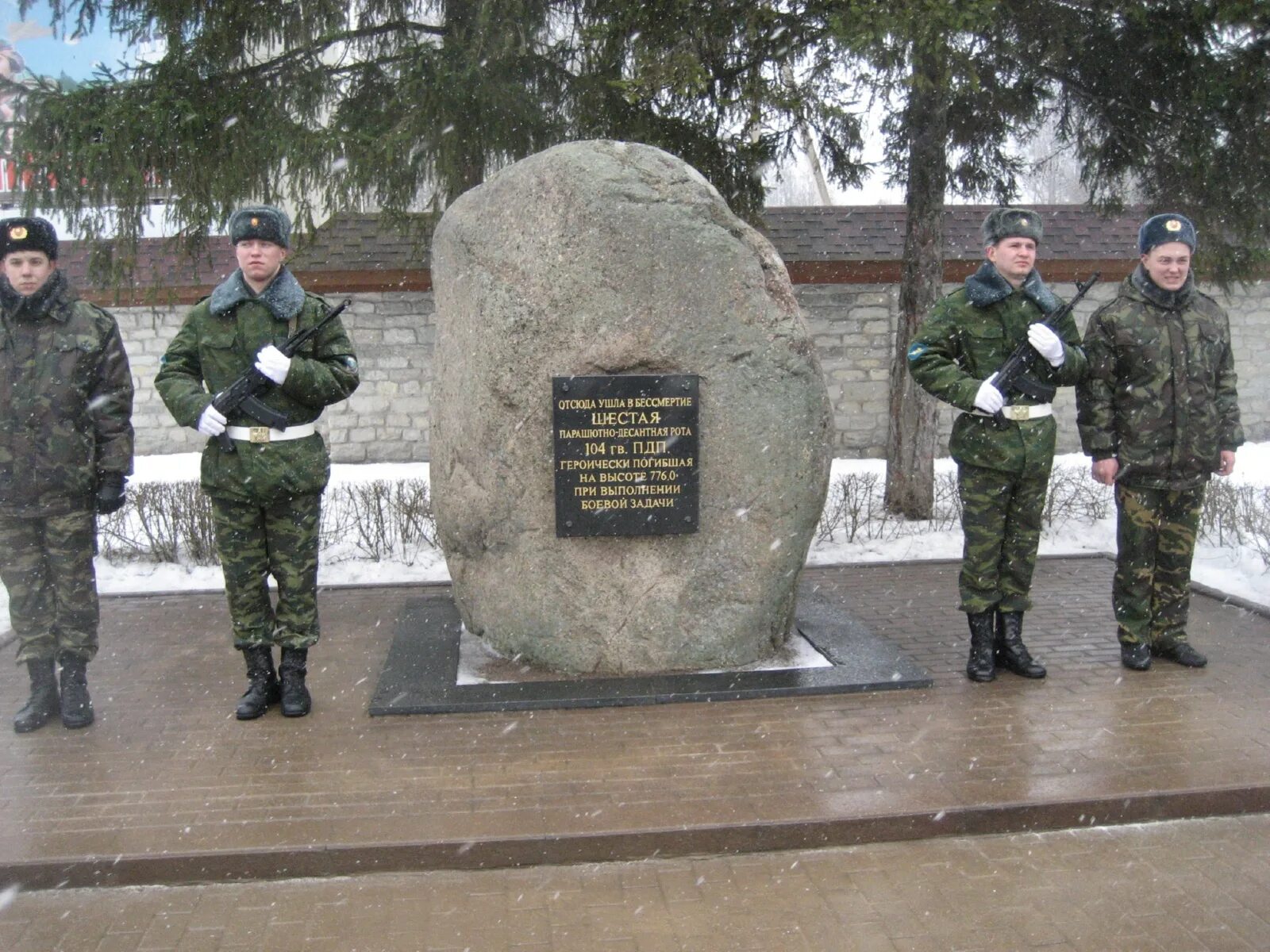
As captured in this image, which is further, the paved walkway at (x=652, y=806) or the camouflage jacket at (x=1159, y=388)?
the camouflage jacket at (x=1159, y=388)

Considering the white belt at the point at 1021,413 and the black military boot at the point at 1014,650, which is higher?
the white belt at the point at 1021,413

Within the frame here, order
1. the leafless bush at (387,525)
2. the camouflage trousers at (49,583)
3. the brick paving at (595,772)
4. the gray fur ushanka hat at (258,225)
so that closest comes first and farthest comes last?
the brick paving at (595,772)
the gray fur ushanka hat at (258,225)
the camouflage trousers at (49,583)
the leafless bush at (387,525)

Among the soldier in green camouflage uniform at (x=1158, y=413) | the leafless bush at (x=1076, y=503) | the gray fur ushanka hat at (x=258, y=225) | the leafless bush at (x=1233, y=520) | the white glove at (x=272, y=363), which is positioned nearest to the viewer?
the white glove at (x=272, y=363)

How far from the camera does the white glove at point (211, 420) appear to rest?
440 centimetres

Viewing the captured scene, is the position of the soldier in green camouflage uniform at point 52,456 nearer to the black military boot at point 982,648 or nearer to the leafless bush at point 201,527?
the leafless bush at point 201,527

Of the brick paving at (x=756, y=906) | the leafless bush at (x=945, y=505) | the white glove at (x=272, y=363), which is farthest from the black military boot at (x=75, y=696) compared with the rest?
the leafless bush at (x=945, y=505)

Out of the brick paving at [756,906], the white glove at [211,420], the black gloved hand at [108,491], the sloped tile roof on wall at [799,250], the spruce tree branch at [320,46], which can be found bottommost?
the brick paving at [756,906]

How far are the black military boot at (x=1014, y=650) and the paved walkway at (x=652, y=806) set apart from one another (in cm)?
10

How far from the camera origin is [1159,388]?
196 inches

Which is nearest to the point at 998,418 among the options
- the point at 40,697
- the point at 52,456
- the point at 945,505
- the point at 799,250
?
the point at 52,456

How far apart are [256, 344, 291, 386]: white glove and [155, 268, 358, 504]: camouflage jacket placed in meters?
0.05

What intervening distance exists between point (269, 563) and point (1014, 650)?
11.0 feet

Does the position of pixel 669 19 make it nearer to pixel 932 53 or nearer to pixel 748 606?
pixel 932 53

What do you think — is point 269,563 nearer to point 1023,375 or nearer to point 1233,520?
point 1023,375
